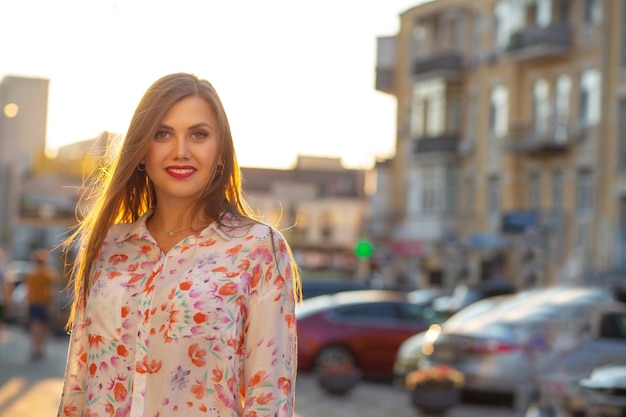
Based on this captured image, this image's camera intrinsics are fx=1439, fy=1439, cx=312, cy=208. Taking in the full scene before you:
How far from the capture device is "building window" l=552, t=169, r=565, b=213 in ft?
158

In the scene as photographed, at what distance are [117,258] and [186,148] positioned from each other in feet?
1.22

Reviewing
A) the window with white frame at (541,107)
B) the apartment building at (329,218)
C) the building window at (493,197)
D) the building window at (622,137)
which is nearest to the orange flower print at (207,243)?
the building window at (622,137)

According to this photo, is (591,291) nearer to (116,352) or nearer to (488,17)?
(116,352)

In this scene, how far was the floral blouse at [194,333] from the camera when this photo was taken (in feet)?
12.4

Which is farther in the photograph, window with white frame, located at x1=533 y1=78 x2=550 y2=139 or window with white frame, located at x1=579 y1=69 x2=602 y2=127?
window with white frame, located at x1=533 y1=78 x2=550 y2=139

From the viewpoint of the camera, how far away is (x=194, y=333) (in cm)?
375

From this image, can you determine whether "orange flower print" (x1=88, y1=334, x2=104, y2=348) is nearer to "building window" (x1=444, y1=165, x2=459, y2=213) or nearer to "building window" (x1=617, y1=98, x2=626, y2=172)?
"building window" (x1=617, y1=98, x2=626, y2=172)

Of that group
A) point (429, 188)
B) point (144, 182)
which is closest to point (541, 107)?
point (429, 188)

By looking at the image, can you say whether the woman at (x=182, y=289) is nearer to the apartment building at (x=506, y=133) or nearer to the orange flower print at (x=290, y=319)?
the orange flower print at (x=290, y=319)

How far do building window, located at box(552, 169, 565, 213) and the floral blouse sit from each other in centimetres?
4459

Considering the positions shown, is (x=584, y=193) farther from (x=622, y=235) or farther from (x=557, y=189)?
(x=622, y=235)

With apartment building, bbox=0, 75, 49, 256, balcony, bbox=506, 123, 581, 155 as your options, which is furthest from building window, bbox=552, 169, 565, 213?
apartment building, bbox=0, 75, 49, 256

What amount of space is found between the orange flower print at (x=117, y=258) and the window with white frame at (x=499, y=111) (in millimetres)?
48486

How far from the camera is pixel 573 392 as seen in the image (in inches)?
456
